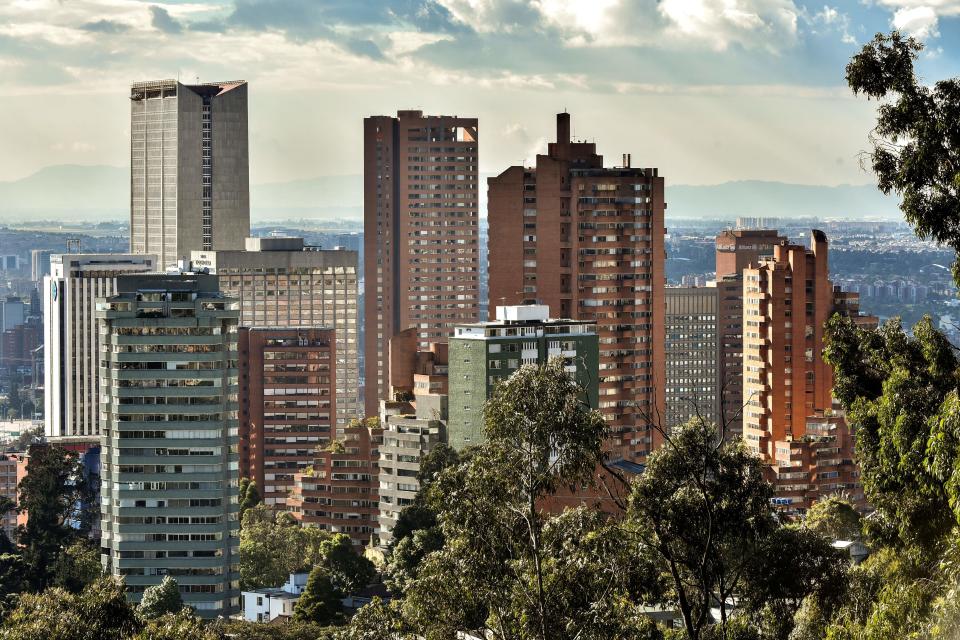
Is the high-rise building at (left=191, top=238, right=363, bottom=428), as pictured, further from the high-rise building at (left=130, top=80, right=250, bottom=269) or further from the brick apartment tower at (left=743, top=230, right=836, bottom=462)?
the brick apartment tower at (left=743, top=230, right=836, bottom=462)

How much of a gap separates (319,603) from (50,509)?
1377 cm

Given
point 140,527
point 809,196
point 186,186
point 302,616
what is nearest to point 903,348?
point 302,616

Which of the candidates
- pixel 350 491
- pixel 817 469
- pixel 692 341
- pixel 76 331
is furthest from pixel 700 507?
pixel 692 341

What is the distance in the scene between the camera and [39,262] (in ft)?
554

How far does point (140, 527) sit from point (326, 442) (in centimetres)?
2752

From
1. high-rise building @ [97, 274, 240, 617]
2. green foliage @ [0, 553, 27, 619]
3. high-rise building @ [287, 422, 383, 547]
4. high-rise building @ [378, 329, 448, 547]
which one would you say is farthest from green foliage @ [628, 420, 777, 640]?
high-rise building @ [287, 422, 383, 547]

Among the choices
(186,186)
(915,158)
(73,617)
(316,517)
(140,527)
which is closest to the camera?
(915,158)

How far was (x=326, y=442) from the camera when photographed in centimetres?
8150

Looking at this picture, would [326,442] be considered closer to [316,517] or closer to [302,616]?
[316,517]

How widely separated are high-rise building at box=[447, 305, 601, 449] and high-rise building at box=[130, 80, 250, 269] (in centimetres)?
7616

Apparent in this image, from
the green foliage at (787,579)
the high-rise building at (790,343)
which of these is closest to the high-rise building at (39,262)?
the high-rise building at (790,343)

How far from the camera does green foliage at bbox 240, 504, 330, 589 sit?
57.9 meters

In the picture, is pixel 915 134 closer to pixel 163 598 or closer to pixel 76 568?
pixel 163 598

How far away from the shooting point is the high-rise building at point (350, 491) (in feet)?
211
